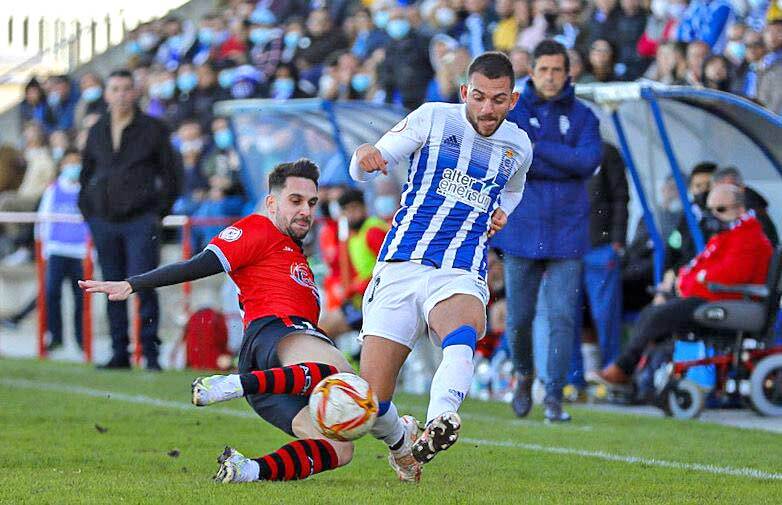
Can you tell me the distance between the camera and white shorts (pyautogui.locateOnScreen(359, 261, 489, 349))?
6.93 m

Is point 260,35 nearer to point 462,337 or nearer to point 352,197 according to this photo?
point 352,197

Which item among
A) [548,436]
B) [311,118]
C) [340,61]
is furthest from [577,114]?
[340,61]

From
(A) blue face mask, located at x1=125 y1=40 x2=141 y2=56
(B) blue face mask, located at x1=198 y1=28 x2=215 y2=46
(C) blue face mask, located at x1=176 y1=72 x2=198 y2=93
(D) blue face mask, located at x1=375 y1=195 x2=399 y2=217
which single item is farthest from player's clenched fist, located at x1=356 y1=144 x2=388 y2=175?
(A) blue face mask, located at x1=125 y1=40 x2=141 y2=56

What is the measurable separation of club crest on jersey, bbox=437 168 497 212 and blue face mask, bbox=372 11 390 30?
42.6ft

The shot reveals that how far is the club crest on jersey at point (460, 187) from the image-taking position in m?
7.12

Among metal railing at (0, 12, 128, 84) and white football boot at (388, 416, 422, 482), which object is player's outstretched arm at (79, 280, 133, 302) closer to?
white football boot at (388, 416, 422, 482)

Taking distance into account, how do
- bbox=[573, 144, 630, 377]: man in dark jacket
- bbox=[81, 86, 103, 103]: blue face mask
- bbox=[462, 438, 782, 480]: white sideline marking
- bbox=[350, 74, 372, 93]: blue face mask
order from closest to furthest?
bbox=[462, 438, 782, 480]: white sideline marking
bbox=[573, 144, 630, 377]: man in dark jacket
bbox=[350, 74, 372, 93]: blue face mask
bbox=[81, 86, 103, 103]: blue face mask

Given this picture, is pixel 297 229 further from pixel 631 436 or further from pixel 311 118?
pixel 311 118

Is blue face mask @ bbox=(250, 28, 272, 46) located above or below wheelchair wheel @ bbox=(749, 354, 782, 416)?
above

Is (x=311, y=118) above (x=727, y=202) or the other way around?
above

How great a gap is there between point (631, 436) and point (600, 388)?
2764 mm

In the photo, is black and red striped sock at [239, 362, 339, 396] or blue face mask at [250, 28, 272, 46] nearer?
black and red striped sock at [239, 362, 339, 396]

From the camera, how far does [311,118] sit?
16.7 m

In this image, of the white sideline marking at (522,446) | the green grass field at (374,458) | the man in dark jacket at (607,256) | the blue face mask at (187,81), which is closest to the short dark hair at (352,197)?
A: the man in dark jacket at (607,256)
